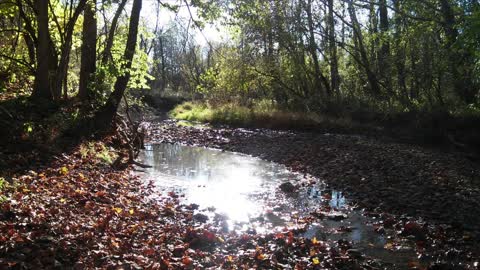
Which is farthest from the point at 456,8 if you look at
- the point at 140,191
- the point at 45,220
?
the point at 45,220

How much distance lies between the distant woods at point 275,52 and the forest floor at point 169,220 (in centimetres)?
214

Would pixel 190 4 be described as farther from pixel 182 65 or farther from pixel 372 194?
pixel 182 65

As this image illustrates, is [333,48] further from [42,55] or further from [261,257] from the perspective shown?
[261,257]

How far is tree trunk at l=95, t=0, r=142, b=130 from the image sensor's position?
13.5 meters

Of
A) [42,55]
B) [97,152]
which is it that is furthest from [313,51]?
[42,55]

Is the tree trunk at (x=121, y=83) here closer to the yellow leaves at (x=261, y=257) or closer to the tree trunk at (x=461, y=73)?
the yellow leaves at (x=261, y=257)

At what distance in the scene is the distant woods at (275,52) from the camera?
11992 mm

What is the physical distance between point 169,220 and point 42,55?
7.20m

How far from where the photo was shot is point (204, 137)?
833 inches

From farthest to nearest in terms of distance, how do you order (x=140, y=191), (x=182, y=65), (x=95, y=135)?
(x=182, y=65) < (x=95, y=135) < (x=140, y=191)

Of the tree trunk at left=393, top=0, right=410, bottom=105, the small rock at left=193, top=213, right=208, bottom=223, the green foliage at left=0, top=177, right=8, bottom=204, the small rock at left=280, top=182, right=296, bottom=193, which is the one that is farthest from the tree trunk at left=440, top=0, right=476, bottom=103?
the green foliage at left=0, top=177, right=8, bottom=204

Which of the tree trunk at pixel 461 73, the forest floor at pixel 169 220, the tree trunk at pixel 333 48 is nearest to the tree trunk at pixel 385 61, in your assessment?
the tree trunk at pixel 333 48

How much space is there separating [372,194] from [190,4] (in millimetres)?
7308

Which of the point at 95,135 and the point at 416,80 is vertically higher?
the point at 416,80
